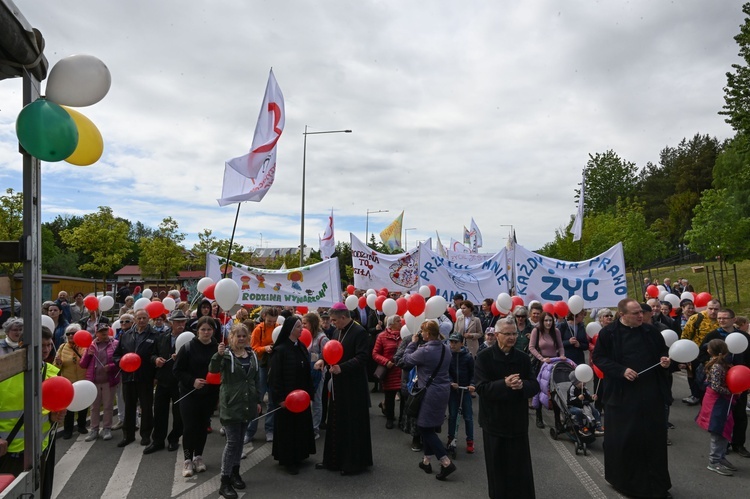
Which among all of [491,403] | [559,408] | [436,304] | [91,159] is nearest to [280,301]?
[436,304]

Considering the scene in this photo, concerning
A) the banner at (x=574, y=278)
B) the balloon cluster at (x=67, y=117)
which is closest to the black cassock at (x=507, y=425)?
the balloon cluster at (x=67, y=117)

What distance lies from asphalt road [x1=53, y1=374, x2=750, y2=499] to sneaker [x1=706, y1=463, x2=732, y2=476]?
66 mm

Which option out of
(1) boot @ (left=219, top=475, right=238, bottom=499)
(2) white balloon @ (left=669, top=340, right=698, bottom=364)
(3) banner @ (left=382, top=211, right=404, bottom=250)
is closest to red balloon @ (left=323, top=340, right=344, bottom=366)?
(1) boot @ (left=219, top=475, right=238, bottom=499)

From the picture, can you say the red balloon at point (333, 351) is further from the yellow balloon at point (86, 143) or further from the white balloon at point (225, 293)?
the yellow balloon at point (86, 143)

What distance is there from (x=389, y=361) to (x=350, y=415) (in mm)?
1864

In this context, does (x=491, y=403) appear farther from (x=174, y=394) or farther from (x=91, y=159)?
(x=174, y=394)

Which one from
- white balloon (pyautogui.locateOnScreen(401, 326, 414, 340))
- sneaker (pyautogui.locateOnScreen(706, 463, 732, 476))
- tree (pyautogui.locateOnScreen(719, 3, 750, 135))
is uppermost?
tree (pyautogui.locateOnScreen(719, 3, 750, 135))

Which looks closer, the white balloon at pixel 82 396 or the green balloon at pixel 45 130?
the green balloon at pixel 45 130

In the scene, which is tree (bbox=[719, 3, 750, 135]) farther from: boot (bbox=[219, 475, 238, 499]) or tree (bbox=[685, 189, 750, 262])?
boot (bbox=[219, 475, 238, 499])

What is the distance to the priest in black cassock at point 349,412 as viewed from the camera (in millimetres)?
5836

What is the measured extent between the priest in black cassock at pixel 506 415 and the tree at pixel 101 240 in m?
28.3

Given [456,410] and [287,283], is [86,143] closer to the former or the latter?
[456,410]

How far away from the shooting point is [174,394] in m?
6.93

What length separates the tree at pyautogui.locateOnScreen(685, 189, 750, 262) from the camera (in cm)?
1888
